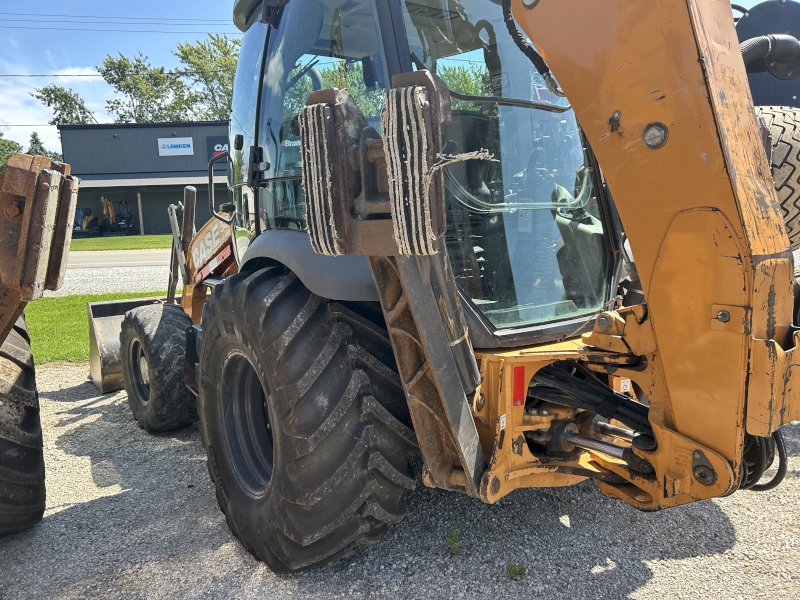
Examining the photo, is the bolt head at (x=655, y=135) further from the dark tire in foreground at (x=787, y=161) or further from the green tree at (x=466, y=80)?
the dark tire in foreground at (x=787, y=161)

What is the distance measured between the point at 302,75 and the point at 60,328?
7.87 m

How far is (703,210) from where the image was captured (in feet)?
6.10

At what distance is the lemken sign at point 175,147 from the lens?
36.5m

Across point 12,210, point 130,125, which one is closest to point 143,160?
point 130,125

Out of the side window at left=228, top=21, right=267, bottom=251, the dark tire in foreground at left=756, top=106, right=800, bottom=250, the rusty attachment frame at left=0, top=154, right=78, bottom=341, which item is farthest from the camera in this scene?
the dark tire in foreground at left=756, top=106, right=800, bottom=250

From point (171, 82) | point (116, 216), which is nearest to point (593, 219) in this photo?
point (116, 216)

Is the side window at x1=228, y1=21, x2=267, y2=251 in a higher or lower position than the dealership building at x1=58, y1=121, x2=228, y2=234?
lower

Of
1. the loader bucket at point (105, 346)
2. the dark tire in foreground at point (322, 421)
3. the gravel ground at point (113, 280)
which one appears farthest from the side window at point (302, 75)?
the gravel ground at point (113, 280)

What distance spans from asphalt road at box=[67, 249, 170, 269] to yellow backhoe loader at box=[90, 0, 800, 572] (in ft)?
51.0

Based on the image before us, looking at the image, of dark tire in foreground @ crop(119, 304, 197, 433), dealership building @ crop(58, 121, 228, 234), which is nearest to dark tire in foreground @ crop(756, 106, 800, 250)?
dark tire in foreground @ crop(119, 304, 197, 433)

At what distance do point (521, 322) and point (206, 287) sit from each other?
3.55m

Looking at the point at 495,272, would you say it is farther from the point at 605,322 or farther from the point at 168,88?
the point at 168,88

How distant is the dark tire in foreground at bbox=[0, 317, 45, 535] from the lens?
2.88 m

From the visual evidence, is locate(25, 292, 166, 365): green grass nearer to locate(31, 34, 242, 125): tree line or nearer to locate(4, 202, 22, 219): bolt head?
locate(4, 202, 22, 219): bolt head
